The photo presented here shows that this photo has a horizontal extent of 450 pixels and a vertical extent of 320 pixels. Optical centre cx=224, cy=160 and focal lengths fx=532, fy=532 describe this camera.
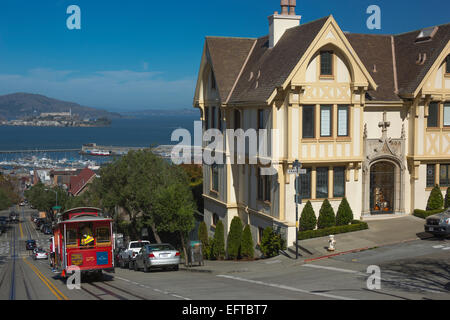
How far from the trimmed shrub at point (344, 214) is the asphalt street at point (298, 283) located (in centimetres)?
378

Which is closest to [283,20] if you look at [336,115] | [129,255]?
[336,115]

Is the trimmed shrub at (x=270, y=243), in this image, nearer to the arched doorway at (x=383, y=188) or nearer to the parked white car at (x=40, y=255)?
the arched doorway at (x=383, y=188)

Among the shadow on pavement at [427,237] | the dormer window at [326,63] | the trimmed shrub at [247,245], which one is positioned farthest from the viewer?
the trimmed shrub at [247,245]

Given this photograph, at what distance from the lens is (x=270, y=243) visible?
28.3 metres

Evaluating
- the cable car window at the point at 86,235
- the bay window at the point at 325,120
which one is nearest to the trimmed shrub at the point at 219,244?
the bay window at the point at 325,120

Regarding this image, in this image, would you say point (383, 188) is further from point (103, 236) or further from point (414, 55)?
point (103, 236)

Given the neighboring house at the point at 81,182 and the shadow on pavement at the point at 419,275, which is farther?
the neighboring house at the point at 81,182

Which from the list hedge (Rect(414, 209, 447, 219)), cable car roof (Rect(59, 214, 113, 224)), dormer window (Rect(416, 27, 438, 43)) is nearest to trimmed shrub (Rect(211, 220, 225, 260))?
hedge (Rect(414, 209, 447, 219))

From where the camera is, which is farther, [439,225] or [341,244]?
[341,244]

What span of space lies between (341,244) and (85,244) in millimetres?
12433

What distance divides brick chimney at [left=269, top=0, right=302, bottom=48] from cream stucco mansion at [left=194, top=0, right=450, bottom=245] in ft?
0.20

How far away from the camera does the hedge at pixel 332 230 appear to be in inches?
1098

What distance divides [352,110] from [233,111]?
8186mm

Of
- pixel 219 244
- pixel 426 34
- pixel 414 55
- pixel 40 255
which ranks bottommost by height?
pixel 40 255
